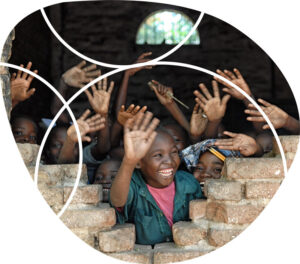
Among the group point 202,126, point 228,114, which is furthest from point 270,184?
point 228,114

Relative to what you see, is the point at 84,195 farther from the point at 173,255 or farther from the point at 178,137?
the point at 178,137

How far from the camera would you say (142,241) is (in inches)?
115

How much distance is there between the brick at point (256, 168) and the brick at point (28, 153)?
1.07 metres

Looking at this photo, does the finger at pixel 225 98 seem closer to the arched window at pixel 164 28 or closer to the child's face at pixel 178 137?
the child's face at pixel 178 137

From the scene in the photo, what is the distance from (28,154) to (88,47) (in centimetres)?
318

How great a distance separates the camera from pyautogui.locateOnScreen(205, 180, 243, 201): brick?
2.73 m

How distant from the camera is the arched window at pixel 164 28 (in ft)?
18.5

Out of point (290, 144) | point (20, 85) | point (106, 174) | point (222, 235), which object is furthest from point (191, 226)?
point (20, 85)

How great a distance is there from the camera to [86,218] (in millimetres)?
2717

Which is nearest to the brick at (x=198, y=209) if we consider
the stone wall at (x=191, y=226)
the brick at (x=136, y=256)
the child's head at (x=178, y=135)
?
the stone wall at (x=191, y=226)

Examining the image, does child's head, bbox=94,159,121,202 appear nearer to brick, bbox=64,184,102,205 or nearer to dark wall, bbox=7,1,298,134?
brick, bbox=64,184,102,205

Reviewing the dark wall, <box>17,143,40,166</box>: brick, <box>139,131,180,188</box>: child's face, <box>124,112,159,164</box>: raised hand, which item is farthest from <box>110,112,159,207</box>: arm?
the dark wall

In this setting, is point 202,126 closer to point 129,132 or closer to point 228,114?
point 129,132

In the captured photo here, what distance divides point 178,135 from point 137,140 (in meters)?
1.24
